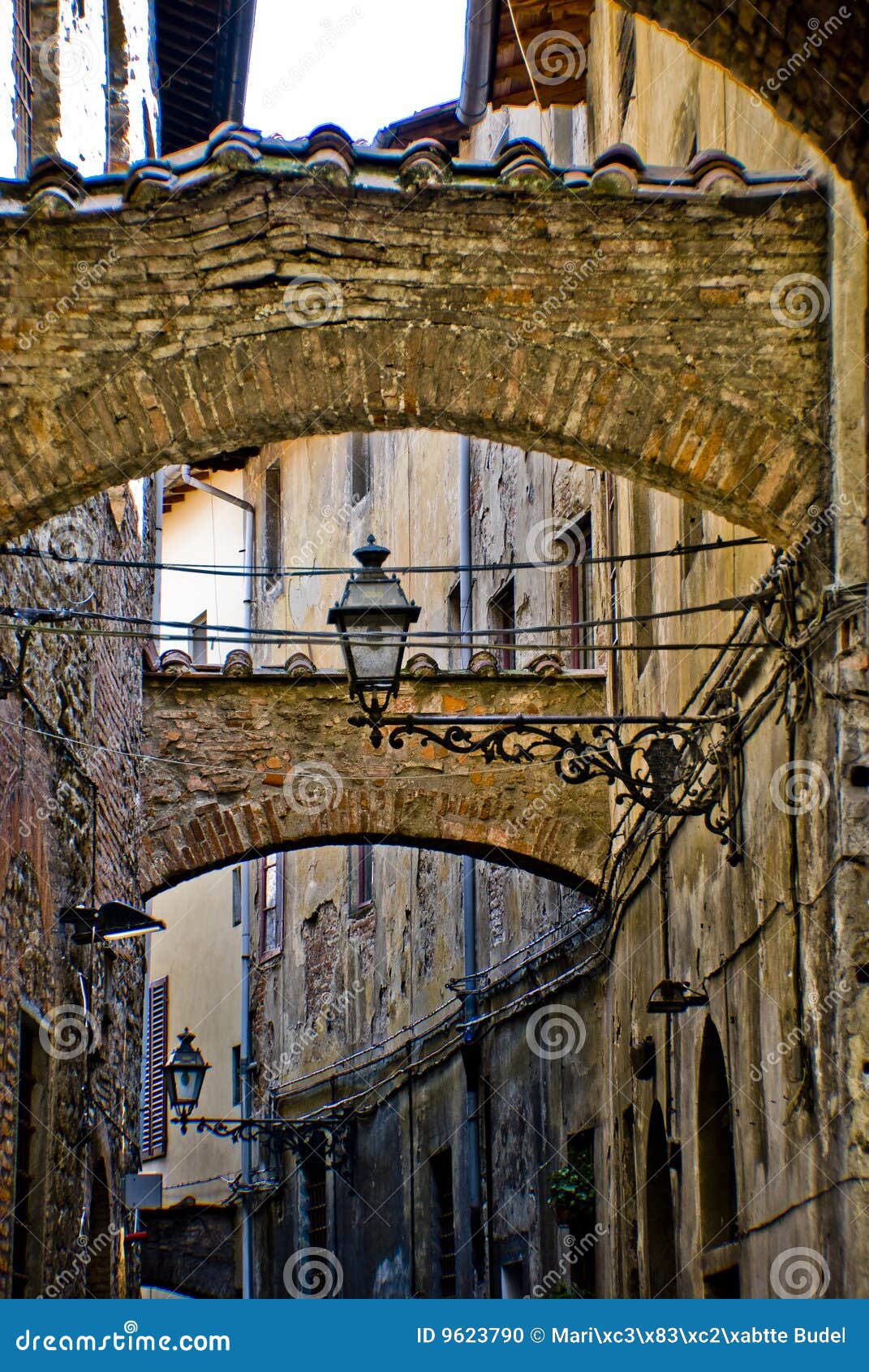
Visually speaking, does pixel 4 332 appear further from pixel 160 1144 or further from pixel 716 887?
pixel 160 1144

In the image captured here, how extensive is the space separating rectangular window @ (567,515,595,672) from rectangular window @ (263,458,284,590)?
995 centimetres

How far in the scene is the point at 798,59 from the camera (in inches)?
244

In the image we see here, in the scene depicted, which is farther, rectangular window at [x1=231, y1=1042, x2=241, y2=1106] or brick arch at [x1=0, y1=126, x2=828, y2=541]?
rectangular window at [x1=231, y1=1042, x2=241, y2=1106]

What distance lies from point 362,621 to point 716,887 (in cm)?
257

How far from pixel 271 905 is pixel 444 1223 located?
293 inches

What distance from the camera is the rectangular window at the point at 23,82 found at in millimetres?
8555

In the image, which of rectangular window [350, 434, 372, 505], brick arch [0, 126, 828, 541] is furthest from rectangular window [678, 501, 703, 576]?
rectangular window [350, 434, 372, 505]

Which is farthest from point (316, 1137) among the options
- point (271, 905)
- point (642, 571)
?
point (642, 571)

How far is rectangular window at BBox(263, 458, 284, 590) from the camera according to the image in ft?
76.4

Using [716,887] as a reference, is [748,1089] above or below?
below

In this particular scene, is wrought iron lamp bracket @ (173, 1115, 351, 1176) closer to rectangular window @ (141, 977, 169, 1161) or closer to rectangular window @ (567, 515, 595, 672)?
rectangular window @ (141, 977, 169, 1161)

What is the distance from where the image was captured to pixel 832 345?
646 cm

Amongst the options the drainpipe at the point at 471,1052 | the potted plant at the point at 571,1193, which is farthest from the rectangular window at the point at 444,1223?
the potted plant at the point at 571,1193

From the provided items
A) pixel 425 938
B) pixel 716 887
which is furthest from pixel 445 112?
pixel 716 887
